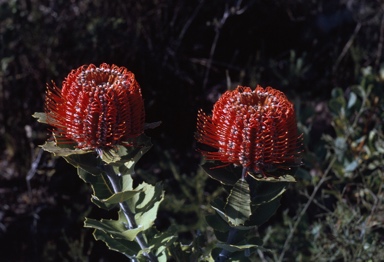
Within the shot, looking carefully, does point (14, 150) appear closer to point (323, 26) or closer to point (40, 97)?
point (40, 97)

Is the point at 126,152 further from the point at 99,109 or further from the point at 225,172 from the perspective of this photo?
the point at 225,172

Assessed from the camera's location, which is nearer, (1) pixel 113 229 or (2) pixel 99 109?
(2) pixel 99 109

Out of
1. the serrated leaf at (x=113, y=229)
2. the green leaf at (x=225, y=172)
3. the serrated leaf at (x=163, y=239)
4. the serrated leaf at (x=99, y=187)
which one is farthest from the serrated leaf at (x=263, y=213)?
the serrated leaf at (x=99, y=187)

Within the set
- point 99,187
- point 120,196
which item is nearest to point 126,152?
point 120,196

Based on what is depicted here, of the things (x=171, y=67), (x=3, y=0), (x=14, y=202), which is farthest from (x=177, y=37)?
(x=14, y=202)

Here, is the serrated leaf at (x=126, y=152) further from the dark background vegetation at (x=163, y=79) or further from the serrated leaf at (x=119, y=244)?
the dark background vegetation at (x=163, y=79)
